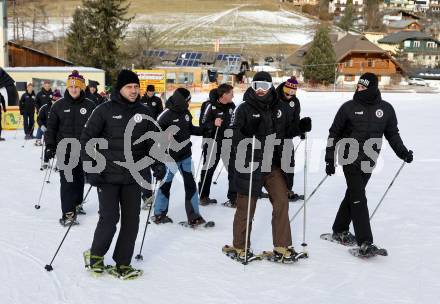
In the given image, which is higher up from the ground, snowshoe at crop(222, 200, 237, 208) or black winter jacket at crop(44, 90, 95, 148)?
black winter jacket at crop(44, 90, 95, 148)

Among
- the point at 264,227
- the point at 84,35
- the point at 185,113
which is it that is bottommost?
the point at 264,227

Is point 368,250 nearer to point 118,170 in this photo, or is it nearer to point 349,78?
point 118,170

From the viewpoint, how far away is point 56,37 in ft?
314

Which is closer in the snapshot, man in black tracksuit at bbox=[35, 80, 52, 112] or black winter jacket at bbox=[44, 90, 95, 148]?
black winter jacket at bbox=[44, 90, 95, 148]

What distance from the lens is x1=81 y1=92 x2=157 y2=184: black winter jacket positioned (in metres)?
4.95

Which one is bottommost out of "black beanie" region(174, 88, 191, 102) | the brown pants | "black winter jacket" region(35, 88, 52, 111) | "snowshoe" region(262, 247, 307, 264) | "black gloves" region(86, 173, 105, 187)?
"snowshoe" region(262, 247, 307, 264)

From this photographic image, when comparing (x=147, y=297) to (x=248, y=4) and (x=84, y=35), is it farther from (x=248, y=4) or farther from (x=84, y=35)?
(x=248, y=4)

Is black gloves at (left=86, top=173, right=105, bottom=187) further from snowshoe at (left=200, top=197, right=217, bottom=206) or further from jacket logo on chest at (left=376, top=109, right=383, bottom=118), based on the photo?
snowshoe at (left=200, top=197, right=217, bottom=206)

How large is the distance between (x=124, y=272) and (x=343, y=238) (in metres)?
2.82

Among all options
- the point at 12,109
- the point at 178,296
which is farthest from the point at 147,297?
the point at 12,109

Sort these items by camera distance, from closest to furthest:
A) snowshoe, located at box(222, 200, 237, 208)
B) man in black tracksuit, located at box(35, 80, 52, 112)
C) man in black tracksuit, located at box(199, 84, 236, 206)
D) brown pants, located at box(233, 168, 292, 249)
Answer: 1. brown pants, located at box(233, 168, 292, 249)
2. man in black tracksuit, located at box(199, 84, 236, 206)
3. snowshoe, located at box(222, 200, 237, 208)
4. man in black tracksuit, located at box(35, 80, 52, 112)

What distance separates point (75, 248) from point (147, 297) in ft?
5.56

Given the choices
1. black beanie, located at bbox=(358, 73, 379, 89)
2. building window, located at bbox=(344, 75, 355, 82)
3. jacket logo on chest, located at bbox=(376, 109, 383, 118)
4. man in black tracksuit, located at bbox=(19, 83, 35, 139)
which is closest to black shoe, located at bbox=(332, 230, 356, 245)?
jacket logo on chest, located at bbox=(376, 109, 383, 118)

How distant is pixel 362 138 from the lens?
581 cm
